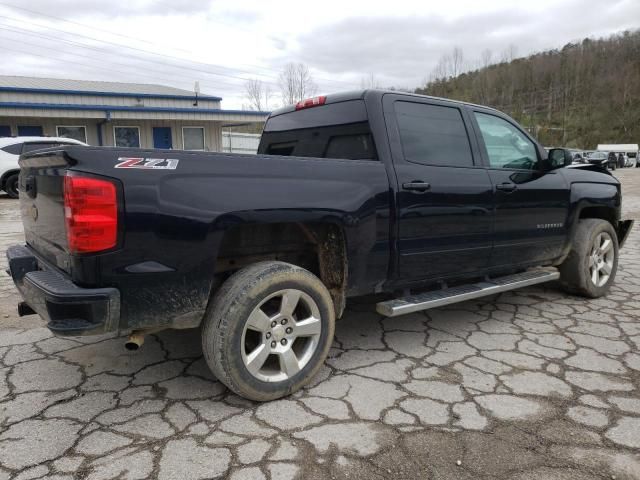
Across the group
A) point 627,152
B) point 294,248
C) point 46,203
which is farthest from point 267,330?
point 627,152

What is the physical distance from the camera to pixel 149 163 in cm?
217

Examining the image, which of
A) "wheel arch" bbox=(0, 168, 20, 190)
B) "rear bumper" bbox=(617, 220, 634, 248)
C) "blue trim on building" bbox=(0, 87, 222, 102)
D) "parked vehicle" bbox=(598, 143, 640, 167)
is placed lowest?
"rear bumper" bbox=(617, 220, 634, 248)

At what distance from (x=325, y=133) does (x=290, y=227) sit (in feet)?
3.30

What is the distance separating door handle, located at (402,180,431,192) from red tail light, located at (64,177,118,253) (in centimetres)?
177

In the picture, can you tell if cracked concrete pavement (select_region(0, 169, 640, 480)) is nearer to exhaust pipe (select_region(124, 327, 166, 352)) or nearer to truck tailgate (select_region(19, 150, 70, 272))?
exhaust pipe (select_region(124, 327, 166, 352))

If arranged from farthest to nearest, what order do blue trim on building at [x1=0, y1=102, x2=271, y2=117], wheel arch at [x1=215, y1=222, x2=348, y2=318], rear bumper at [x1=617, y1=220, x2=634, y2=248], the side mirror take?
blue trim on building at [x1=0, y1=102, x2=271, y2=117], rear bumper at [x1=617, y1=220, x2=634, y2=248], the side mirror, wheel arch at [x1=215, y1=222, x2=348, y2=318]

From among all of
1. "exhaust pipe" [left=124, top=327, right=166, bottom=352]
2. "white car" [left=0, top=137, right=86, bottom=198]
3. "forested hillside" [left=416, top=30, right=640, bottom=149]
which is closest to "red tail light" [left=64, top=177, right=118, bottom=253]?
"exhaust pipe" [left=124, top=327, right=166, bottom=352]

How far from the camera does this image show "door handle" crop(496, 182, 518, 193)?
3.61 meters

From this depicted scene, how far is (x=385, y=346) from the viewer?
11.3 ft

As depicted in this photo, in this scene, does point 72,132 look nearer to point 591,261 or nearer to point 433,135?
point 433,135

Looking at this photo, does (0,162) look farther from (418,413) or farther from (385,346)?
(418,413)

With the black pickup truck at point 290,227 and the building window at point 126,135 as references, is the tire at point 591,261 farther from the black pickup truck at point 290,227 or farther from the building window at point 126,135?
the building window at point 126,135

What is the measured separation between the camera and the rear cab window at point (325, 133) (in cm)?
319

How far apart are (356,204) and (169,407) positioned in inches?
61.9
